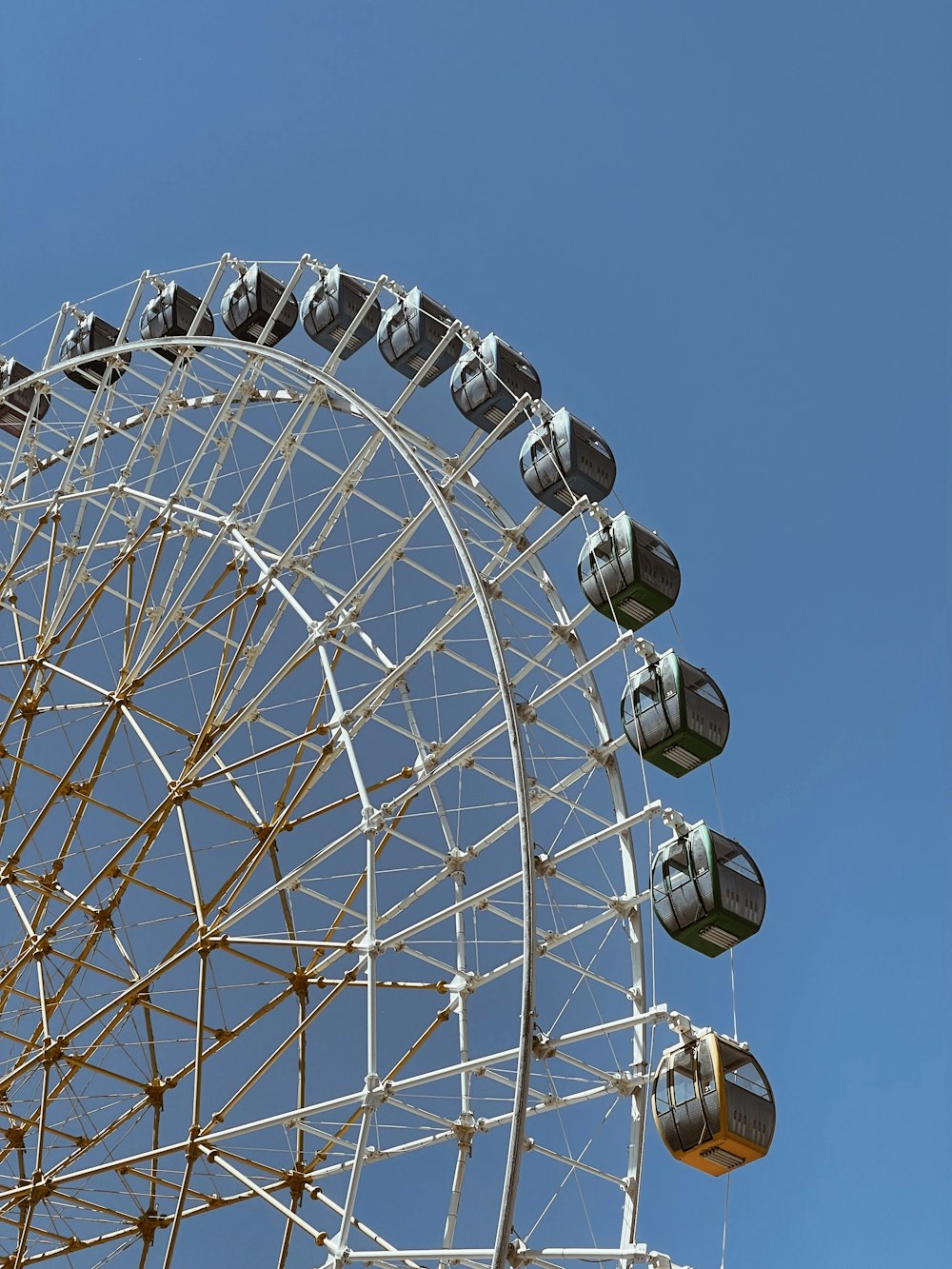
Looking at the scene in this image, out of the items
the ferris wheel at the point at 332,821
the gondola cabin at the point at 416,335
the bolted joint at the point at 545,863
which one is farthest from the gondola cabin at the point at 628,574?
the gondola cabin at the point at 416,335

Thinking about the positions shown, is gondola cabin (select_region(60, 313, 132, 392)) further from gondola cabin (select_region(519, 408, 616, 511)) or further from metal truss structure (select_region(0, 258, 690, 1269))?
gondola cabin (select_region(519, 408, 616, 511))

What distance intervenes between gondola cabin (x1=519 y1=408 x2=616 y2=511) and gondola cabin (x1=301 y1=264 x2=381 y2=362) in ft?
13.0

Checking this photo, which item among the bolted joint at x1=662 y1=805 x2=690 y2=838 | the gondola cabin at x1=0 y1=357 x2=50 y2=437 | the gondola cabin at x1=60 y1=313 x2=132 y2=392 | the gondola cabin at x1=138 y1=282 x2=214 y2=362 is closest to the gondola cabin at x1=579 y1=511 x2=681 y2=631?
the bolted joint at x1=662 y1=805 x2=690 y2=838

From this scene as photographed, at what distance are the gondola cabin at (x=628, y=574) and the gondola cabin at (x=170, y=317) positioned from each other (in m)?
10.5

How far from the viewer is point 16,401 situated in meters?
35.8

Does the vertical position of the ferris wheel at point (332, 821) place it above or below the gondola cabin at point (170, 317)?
below

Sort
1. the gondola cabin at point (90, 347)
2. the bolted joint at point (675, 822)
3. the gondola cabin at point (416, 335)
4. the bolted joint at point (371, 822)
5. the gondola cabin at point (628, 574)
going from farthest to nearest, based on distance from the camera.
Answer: the gondola cabin at point (90, 347) < the gondola cabin at point (416, 335) < the gondola cabin at point (628, 574) < the bolted joint at point (675, 822) < the bolted joint at point (371, 822)

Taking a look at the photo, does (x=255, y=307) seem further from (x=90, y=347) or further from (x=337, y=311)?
(x=90, y=347)

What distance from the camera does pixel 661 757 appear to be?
80.9ft

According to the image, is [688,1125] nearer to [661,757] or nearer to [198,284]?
[661,757]

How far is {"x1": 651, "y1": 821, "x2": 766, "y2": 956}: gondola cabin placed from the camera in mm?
22391

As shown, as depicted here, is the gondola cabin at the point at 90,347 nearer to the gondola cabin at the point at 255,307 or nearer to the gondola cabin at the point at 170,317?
the gondola cabin at the point at 170,317

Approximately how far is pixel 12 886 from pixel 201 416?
22.9 meters

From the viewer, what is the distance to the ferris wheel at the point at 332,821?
73.6 ft
